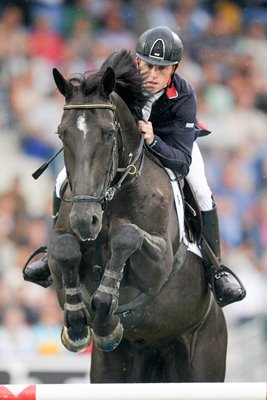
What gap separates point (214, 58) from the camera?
40.3 ft

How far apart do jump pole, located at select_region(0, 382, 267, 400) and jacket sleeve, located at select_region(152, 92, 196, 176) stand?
1.72m

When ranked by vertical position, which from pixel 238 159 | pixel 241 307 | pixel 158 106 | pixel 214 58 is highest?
pixel 158 106

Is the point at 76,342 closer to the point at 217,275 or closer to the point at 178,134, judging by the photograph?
the point at 217,275

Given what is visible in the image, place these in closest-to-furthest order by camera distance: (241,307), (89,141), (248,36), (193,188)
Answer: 1. (89,141)
2. (193,188)
3. (241,307)
4. (248,36)

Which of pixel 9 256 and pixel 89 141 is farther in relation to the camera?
pixel 9 256

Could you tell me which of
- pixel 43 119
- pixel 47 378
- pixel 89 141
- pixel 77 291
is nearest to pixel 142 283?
pixel 77 291

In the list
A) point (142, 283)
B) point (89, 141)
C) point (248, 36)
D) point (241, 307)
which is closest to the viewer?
point (89, 141)

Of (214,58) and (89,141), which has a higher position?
(89,141)

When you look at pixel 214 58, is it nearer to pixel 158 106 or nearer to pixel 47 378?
pixel 47 378

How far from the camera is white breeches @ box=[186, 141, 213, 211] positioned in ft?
21.2

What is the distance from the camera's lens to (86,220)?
5094mm

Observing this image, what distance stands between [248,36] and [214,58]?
602 mm

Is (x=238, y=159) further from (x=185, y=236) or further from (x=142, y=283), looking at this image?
(x=142, y=283)

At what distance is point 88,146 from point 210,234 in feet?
5.33
